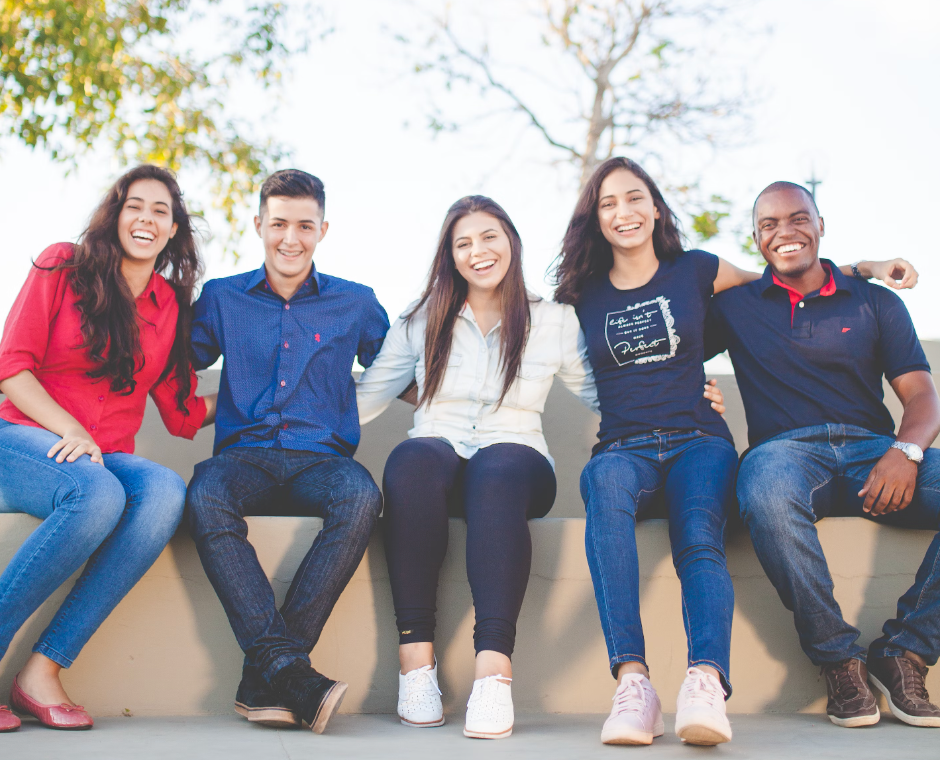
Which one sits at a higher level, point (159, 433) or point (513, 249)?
point (513, 249)

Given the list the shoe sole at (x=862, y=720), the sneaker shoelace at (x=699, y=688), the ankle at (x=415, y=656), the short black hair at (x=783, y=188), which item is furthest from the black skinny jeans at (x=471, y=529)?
the short black hair at (x=783, y=188)

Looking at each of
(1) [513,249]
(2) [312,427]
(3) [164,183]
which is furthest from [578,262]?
(3) [164,183]

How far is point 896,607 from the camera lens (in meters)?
2.44

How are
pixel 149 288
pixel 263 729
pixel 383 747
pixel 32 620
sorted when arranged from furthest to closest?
pixel 149 288 < pixel 32 620 < pixel 263 729 < pixel 383 747

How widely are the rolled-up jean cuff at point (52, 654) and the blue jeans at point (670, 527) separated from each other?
1294 millimetres

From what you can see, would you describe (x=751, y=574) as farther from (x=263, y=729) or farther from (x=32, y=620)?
(x=32, y=620)

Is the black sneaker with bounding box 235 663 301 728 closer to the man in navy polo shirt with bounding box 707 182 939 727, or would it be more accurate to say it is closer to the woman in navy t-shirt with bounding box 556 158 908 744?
the woman in navy t-shirt with bounding box 556 158 908 744

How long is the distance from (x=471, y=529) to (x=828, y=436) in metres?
1.07

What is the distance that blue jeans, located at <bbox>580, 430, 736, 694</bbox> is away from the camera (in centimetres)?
198

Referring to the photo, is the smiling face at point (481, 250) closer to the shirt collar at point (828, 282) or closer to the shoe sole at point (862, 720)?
the shirt collar at point (828, 282)

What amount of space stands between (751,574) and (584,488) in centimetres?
55

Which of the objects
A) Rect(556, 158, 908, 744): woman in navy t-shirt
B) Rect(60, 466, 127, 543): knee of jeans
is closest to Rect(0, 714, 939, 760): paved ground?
Rect(556, 158, 908, 744): woman in navy t-shirt

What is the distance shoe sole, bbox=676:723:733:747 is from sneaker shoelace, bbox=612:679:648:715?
10 centimetres

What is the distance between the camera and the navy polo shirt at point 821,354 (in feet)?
8.34
